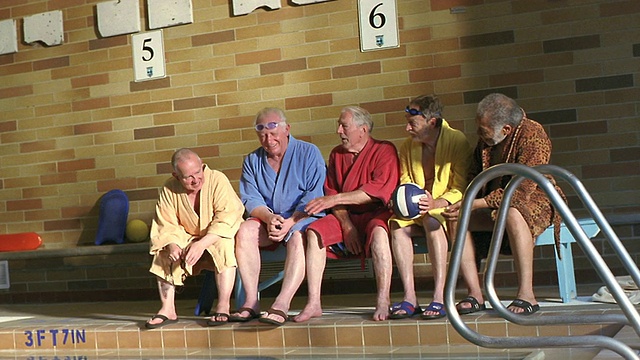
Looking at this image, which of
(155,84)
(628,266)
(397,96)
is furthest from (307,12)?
(628,266)

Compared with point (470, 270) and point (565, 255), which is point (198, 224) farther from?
point (565, 255)

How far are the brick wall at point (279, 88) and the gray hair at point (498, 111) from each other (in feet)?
4.72

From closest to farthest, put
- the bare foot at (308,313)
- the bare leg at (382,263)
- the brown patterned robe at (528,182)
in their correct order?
the brown patterned robe at (528,182) < the bare leg at (382,263) < the bare foot at (308,313)

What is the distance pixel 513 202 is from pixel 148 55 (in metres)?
3.68

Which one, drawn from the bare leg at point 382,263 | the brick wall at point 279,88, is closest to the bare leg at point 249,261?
the bare leg at point 382,263

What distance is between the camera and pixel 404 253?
4738 millimetres

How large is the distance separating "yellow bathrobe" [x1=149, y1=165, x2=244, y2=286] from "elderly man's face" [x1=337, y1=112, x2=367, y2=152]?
0.77 metres

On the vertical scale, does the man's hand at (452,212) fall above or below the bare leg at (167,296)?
above

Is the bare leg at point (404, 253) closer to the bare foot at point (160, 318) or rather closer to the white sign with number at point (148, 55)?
the bare foot at point (160, 318)

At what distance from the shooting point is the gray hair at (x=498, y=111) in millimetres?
4621

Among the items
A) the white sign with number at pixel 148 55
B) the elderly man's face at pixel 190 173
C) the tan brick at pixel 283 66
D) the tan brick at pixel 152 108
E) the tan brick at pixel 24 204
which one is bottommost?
the tan brick at pixel 24 204

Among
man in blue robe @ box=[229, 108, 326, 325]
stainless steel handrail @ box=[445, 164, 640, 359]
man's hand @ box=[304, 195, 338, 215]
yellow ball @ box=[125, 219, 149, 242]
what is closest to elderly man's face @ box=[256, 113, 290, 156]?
man in blue robe @ box=[229, 108, 326, 325]

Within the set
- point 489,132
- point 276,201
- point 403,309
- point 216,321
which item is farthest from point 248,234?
point 489,132

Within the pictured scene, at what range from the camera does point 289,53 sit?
262 inches
